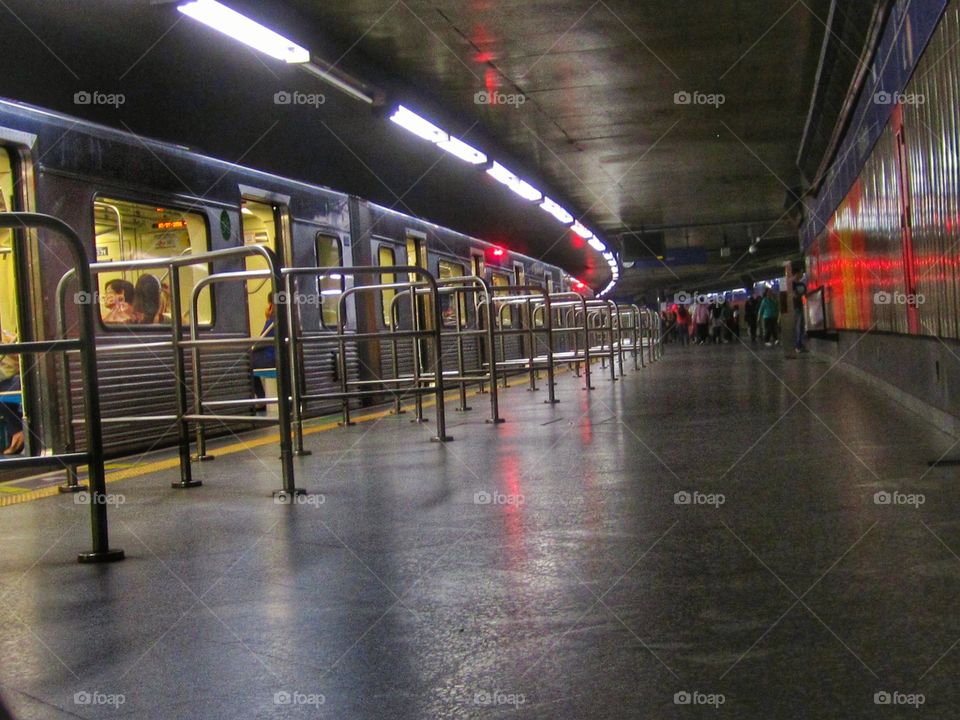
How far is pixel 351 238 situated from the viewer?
12.2m

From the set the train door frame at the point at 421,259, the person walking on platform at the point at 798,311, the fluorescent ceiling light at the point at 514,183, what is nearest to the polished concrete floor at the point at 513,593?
the train door frame at the point at 421,259

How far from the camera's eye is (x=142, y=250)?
27.5ft

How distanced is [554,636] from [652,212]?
2781cm

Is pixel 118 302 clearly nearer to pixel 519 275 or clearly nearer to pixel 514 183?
pixel 514 183

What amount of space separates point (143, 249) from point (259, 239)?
2778 millimetres

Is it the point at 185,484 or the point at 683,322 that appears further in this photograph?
the point at 683,322

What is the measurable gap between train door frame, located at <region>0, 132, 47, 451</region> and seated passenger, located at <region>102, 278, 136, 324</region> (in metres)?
0.95

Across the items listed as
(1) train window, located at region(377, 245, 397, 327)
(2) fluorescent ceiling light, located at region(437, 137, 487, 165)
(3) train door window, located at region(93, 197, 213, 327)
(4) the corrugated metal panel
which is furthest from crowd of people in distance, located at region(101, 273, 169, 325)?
(2) fluorescent ceiling light, located at region(437, 137, 487, 165)

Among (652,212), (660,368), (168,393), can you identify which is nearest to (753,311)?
(652,212)

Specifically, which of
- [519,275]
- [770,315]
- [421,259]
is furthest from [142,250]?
[770,315]

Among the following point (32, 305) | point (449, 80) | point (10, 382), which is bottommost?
point (10, 382)

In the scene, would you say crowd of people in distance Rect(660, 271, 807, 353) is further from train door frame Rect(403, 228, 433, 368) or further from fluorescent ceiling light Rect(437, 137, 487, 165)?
train door frame Rect(403, 228, 433, 368)

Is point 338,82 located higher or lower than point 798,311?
higher

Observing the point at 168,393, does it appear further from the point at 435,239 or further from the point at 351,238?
the point at 435,239
